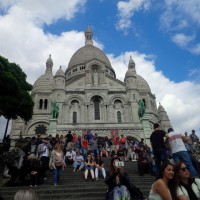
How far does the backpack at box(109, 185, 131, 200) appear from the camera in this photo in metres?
5.88

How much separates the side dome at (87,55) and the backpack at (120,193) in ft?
139

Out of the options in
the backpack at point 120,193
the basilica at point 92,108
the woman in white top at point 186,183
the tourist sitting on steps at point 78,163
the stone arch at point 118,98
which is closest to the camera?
the woman in white top at point 186,183

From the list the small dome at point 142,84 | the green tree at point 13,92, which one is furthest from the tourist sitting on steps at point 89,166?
the small dome at point 142,84

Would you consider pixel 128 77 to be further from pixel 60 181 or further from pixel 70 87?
pixel 60 181

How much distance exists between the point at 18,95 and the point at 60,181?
39.0ft

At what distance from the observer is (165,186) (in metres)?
4.13

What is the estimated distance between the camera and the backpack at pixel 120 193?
19.3ft

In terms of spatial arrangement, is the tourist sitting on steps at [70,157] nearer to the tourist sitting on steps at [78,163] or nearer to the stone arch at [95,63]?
the tourist sitting on steps at [78,163]

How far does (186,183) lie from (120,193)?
5.68 feet

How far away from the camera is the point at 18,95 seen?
20250mm

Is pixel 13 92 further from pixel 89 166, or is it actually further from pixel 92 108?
pixel 92 108

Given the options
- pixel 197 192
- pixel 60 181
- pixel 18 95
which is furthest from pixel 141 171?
pixel 18 95

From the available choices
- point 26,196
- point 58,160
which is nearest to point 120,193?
point 26,196

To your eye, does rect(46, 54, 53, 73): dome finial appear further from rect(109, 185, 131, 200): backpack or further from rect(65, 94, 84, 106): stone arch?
rect(109, 185, 131, 200): backpack
